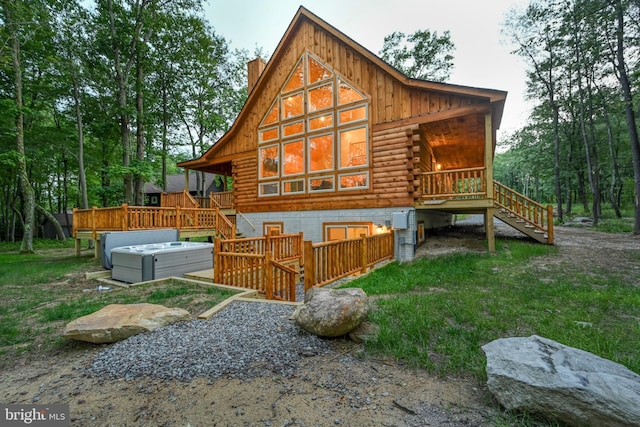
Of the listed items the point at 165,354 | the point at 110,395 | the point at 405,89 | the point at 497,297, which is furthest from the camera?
the point at 405,89

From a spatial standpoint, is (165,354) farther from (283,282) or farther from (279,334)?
(283,282)

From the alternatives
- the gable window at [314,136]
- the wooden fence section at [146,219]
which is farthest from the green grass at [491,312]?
the wooden fence section at [146,219]

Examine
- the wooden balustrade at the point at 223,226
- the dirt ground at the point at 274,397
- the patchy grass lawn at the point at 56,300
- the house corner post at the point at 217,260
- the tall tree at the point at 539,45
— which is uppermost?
the tall tree at the point at 539,45

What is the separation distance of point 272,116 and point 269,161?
6.96 feet

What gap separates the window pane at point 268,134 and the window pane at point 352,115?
3311 mm

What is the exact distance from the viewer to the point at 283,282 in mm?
5879

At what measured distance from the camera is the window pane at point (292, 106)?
1117cm

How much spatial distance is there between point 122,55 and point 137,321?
59.1 feet

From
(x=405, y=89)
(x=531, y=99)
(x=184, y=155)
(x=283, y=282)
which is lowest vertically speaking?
(x=283, y=282)

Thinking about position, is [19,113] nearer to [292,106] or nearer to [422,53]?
[292,106]

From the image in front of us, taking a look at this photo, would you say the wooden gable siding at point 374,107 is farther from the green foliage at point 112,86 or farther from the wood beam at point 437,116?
the green foliage at point 112,86

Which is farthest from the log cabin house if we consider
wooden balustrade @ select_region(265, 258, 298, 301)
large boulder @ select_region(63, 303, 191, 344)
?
large boulder @ select_region(63, 303, 191, 344)

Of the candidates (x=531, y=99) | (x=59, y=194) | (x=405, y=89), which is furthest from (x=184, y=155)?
(x=531, y=99)

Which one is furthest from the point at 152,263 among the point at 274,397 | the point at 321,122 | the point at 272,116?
the point at 272,116
